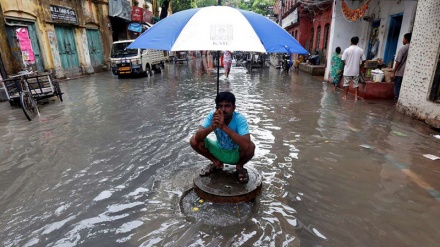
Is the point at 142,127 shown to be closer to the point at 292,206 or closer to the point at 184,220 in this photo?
the point at 184,220

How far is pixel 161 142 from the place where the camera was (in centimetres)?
506

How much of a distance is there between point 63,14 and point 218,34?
52.6 feet

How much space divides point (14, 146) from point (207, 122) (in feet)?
13.5

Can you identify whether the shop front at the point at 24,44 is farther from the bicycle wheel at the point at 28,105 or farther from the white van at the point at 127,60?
the bicycle wheel at the point at 28,105

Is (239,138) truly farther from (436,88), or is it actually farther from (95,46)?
(95,46)

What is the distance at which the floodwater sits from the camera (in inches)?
102

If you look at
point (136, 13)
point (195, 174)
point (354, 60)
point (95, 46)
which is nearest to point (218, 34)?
point (195, 174)

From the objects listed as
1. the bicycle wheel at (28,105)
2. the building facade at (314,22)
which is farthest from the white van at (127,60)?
the building facade at (314,22)

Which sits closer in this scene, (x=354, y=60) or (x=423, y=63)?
(x=423, y=63)

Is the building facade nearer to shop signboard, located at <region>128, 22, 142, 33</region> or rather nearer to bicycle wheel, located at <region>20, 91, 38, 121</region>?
shop signboard, located at <region>128, 22, 142, 33</region>

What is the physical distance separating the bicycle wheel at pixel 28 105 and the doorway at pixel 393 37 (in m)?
12.1

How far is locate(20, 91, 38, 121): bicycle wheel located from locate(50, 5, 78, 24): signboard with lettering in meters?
9.81

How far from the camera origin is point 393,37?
10.4m

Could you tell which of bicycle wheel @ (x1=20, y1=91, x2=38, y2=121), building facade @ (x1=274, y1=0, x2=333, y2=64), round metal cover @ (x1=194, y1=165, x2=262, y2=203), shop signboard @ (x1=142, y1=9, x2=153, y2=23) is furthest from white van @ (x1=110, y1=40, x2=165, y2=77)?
round metal cover @ (x1=194, y1=165, x2=262, y2=203)
